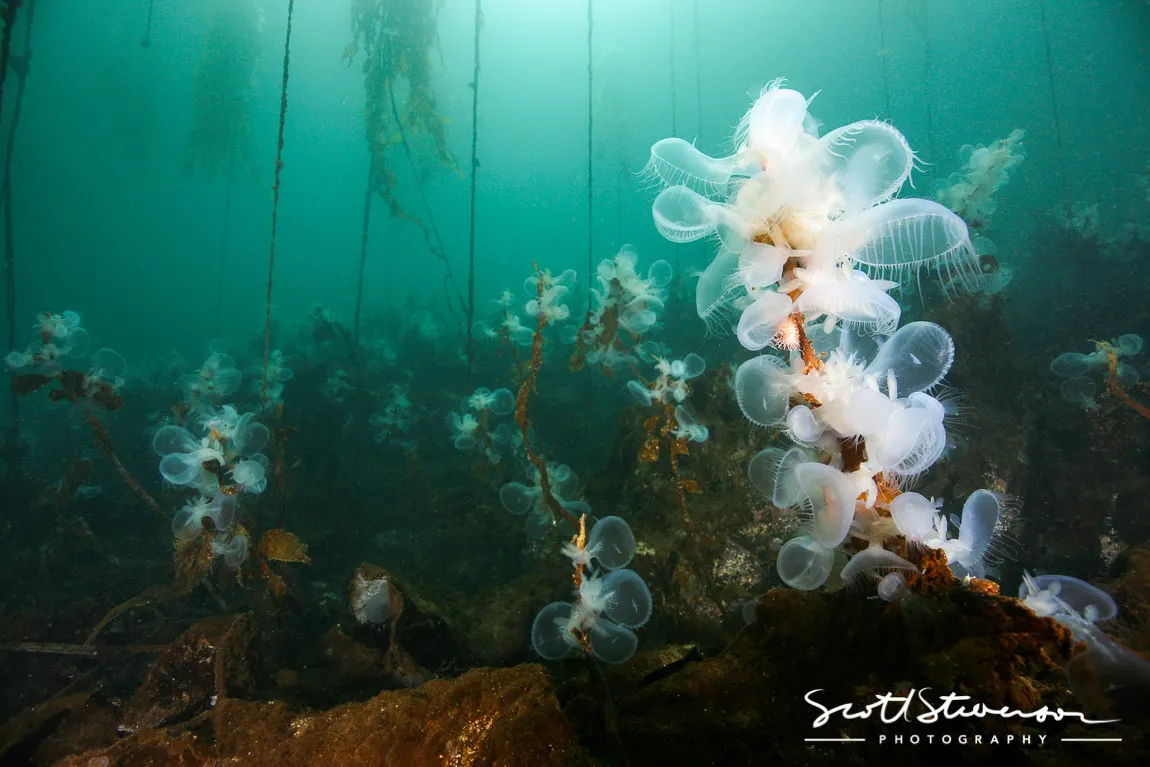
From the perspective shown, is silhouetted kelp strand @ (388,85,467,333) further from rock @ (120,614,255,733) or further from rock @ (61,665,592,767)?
rock @ (61,665,592,767)

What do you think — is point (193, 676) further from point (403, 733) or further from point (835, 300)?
point (835, 300)

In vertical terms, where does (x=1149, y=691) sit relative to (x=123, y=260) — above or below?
below

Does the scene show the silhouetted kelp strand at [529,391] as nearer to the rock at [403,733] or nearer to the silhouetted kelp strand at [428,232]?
the rock at [403,733]

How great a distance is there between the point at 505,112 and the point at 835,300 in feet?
358

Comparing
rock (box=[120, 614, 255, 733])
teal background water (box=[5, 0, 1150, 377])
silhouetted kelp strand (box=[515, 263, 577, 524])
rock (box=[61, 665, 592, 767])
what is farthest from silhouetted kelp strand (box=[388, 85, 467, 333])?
teal background water (box=[5, 0, 1150, 377])

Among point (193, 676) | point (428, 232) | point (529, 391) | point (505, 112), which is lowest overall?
point (193, 676)

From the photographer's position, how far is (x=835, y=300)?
173 centimetres

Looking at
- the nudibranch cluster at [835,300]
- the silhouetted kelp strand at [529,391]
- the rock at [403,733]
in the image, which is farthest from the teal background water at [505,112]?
the rock at [403,733]

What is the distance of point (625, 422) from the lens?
19.5 ft

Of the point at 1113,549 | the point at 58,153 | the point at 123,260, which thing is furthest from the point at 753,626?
the point at 123,260

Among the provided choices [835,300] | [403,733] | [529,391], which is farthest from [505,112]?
[403,733]

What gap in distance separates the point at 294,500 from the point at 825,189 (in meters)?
8.14

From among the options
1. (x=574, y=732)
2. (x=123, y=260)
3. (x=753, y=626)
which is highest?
(x=123, y=260)

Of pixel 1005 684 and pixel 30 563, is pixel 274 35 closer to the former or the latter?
pixel 30 563
